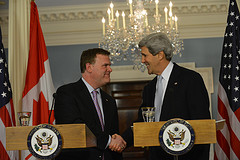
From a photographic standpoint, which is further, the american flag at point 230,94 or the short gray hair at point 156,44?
the american flag at point 230,94

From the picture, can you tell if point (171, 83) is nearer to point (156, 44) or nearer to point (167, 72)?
point (167, 72)

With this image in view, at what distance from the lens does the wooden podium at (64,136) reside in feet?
6.22

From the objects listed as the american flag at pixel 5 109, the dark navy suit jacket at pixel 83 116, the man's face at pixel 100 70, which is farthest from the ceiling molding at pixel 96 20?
the dark navy suit jacket at pixel 83 116

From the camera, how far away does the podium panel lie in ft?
6.07

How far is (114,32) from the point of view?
14.3 ft

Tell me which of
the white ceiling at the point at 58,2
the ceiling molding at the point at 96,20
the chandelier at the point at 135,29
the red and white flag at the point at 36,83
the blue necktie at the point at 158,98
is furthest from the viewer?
the ceiling molding at the point at 96,20

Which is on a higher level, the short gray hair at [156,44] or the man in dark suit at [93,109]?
the short gray hair at [156,44]

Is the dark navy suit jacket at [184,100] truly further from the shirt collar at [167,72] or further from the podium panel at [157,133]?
the podium panel at [157,133]

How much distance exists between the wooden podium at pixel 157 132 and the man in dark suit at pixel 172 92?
0.99 feet

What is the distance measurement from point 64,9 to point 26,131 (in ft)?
14.0

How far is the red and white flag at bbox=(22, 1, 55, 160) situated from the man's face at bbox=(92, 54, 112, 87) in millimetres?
1328

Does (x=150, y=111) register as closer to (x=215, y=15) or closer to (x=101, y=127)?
(x=101, y=127)

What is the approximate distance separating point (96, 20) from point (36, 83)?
7.60ft

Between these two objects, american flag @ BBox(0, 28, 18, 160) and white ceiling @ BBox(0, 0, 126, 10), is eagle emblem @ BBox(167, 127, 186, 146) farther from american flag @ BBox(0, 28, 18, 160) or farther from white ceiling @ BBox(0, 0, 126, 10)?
white ceiling @ BBox(0, 0, 126, 10)
